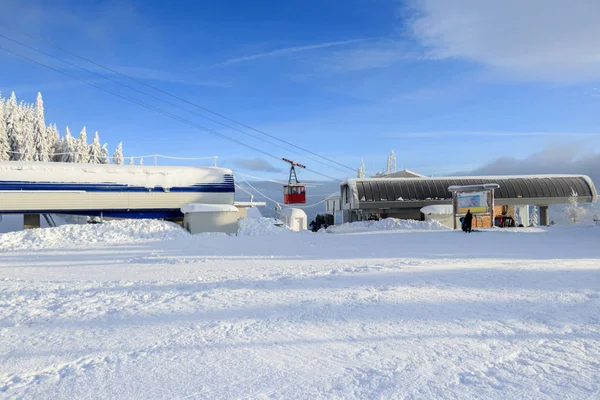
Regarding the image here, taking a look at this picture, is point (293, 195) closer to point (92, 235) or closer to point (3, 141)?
point (92, 235)

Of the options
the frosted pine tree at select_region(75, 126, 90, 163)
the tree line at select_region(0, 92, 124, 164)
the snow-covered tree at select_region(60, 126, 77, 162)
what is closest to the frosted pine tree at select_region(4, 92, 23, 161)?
the tree line at select_region(0, 92, 124, 164)

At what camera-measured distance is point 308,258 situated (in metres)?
12.8

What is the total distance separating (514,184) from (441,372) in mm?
36720

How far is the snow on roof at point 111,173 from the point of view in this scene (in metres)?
25.0

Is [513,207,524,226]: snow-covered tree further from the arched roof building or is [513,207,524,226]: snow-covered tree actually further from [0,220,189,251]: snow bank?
Result: [0,220,189,251]: snow bank

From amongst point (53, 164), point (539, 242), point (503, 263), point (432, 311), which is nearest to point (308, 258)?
point (503, 263)

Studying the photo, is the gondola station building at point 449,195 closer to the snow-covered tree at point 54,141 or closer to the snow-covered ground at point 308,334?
the snow-covered ground at point 308,334

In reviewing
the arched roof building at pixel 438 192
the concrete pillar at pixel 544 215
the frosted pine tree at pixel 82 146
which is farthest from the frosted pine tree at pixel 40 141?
the concrete pillar at pixel 544 215

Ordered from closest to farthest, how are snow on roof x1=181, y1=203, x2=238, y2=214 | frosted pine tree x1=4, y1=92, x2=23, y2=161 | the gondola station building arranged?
snow on roof x1=181, y1=203, x2=238, y2=214 < the gondola station building < frosted pine tree x1=4, y1=92, x2=23, y2=161

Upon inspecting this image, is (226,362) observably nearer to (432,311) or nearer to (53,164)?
(432,311)

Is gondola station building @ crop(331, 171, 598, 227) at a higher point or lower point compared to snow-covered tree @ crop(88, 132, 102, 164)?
lower

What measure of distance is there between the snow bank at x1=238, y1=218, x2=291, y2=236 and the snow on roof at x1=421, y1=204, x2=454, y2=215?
496 inches

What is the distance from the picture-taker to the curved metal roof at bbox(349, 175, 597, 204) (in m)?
34.7

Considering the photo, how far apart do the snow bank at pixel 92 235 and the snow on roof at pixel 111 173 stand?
3.40 metres
